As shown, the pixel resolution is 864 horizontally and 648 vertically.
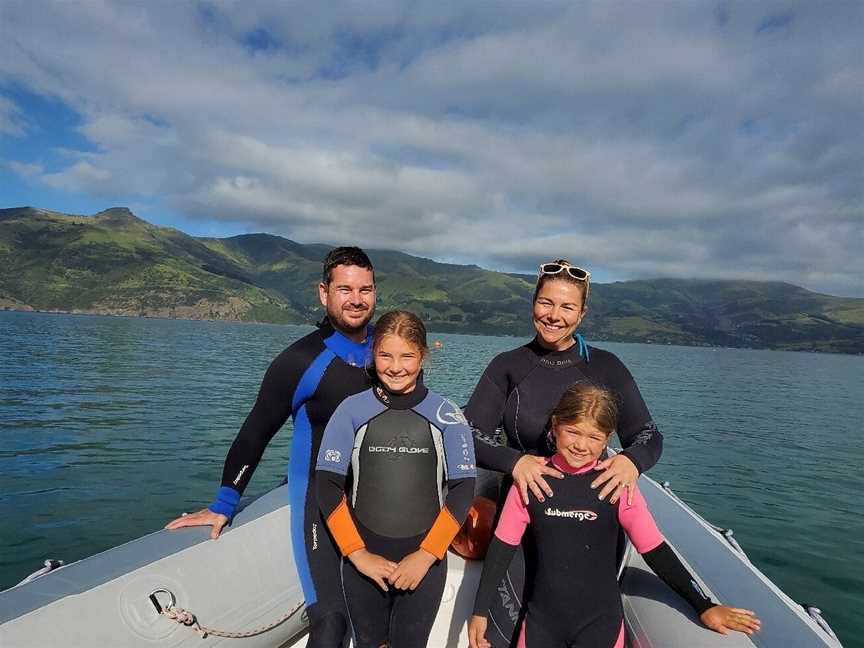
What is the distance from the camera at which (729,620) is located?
2.45 meters

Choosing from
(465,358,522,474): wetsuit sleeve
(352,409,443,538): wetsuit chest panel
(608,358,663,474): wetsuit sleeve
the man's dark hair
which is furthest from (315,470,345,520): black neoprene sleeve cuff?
(608,358,663,474): wetsuit sleeve

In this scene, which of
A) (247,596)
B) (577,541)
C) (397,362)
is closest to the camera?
(577,541)

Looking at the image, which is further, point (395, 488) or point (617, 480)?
point (395, 488)

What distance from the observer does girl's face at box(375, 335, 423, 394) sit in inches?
109

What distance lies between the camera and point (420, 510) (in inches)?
111

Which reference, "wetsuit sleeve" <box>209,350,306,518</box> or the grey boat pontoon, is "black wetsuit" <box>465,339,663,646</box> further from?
"wetsuit sleeve" <box>209,350,306,518</box>

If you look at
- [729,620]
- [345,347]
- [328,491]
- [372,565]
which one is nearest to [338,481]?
[328,491]

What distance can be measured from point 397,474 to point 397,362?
0.63 meters

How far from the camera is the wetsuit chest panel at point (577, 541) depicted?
266 cm

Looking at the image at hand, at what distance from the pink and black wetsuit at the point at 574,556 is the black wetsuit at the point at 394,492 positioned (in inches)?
11.4

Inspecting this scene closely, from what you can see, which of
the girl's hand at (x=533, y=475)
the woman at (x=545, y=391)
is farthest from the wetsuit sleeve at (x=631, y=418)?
the girl's hand at (x=533, y=475)

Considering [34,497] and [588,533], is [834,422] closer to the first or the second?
[588,533]

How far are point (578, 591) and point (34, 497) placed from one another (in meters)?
10.6

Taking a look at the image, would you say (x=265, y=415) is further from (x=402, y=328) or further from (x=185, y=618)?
(x=185, y=618)
